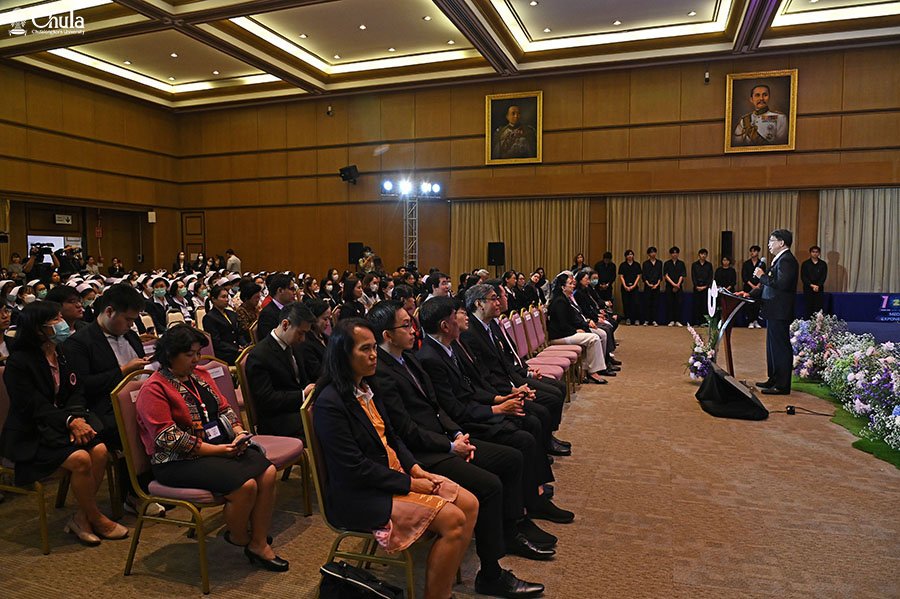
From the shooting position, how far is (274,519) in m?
3.39

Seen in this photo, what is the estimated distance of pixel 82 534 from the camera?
3055 mm

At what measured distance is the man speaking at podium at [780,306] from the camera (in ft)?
20.2

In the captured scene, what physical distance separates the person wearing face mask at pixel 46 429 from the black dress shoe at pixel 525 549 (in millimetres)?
2010

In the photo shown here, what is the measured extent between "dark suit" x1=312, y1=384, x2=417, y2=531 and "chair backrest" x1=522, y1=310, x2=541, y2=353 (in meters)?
3.82

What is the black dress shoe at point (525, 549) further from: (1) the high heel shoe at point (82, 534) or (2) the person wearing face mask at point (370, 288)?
(2) the person wearing face mask at point (370, 288)

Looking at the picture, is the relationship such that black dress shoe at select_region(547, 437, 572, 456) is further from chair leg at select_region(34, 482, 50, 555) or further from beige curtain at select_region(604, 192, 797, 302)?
beige curtain at select_region(604, 192, 797, 302)

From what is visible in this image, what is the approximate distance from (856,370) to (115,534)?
237 inches

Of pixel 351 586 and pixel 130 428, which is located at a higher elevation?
pixel 130 428

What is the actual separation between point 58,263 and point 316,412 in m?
12.0

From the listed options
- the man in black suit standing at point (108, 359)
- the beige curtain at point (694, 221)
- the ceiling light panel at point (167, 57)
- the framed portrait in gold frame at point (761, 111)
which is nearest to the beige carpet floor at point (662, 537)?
the man in black suit standing at point (108, 359)

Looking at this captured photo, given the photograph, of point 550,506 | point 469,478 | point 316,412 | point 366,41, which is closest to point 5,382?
point 316,412

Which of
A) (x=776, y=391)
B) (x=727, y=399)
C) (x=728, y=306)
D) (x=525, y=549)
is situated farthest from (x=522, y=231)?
(x=525, y=549)

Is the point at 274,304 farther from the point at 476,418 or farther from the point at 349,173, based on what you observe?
the point at 349,173

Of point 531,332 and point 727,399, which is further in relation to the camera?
point 531,332
